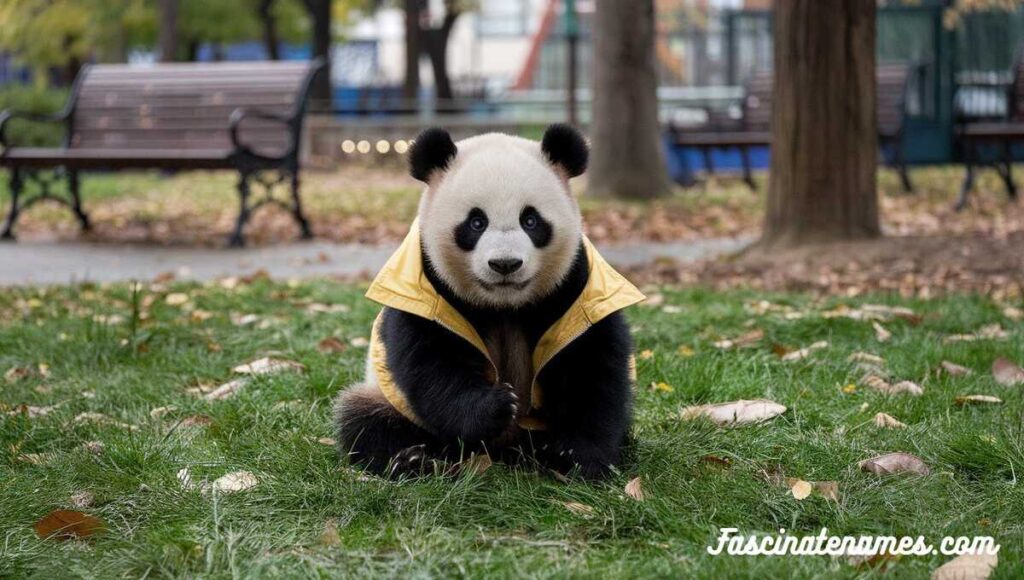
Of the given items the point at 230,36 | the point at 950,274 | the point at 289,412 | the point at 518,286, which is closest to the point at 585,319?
the point at 518,286

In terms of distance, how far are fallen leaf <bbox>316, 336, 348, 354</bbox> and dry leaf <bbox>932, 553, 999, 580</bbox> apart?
3.21m

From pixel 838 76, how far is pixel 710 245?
2.32m

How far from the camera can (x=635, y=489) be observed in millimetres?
3174

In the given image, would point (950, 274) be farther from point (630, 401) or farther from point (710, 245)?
point (630, 401)

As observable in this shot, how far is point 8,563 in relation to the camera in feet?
9.12

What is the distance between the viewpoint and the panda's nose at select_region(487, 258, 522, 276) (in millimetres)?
3084

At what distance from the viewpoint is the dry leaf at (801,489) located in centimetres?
312

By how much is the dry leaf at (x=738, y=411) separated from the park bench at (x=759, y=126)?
9.85m

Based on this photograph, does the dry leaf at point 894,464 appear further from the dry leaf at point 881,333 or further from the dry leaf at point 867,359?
the dry leaf at point 881,333

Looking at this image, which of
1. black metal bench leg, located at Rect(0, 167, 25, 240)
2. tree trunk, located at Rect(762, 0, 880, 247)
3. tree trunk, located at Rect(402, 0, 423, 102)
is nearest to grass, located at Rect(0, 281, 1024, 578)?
tree trunk, located at Rect(762, 0, 880, 247)

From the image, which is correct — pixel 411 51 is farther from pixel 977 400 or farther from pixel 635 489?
pixel 635 489

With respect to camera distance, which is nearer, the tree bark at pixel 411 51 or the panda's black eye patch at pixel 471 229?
the panda's black eye patch at pixel 471 229

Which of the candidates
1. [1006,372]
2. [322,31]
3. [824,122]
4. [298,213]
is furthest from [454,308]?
[322,31]

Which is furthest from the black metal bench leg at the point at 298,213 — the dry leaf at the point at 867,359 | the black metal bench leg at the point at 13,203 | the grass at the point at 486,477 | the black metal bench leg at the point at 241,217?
the dry leaf at the point at 867,359
